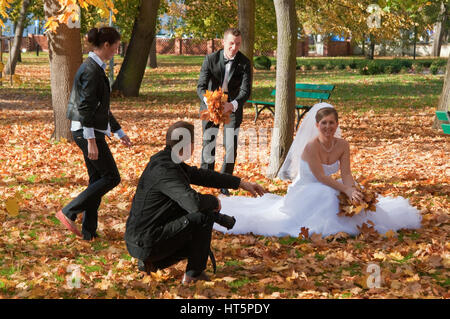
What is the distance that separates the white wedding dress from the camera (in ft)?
20.6

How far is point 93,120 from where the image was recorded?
5.69 m

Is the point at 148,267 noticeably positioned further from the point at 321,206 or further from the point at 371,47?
the point at 371,47

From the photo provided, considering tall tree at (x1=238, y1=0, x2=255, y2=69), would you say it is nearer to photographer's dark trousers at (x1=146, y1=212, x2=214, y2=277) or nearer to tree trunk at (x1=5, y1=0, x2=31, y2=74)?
photographer's dark trousers at (x1=146, y1=212, x2=214, y2=277)

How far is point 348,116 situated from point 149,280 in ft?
39.1

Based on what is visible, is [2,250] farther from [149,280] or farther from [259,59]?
[259,59]

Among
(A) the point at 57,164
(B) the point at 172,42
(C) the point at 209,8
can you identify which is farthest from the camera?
(B) the point at 172,42

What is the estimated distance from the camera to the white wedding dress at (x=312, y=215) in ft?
20.6

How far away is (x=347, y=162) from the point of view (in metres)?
6.59

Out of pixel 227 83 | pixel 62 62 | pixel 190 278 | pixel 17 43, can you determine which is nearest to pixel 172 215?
pixel 190 278

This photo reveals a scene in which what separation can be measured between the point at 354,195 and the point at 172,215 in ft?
7.38

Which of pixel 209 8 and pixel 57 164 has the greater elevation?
pixel 209 8

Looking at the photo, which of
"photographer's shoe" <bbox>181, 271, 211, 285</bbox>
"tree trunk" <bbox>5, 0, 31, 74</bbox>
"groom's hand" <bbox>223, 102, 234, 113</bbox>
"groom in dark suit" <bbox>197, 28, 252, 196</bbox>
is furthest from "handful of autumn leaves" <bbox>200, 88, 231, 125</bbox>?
"tree trunk" <bbox>5, 0, 31, 74</bbox>
